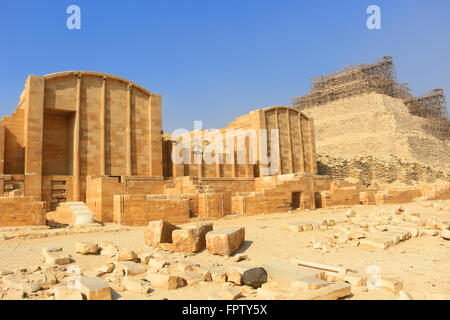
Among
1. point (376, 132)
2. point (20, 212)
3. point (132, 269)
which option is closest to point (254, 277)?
point (132, 269)

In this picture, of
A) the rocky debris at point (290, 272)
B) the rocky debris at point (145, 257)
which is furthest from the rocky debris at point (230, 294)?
the rocky debris at point (145, 257)

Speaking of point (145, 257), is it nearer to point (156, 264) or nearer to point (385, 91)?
point (156, 264)

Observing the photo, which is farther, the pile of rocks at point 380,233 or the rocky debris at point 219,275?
the pile of rocks at point 380,233

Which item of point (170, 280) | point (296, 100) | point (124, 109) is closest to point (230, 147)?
point (124, 109)

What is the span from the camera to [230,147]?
22969 millimetres

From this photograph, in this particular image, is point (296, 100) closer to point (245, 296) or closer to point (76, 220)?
point (76, 220)

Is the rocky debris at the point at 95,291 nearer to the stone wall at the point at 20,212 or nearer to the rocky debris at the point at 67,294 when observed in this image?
the rocky debris at the point at 67,294

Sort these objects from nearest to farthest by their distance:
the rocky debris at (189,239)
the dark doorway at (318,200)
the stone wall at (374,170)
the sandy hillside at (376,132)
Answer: the rocky debris at (189,239) → the dark doorway at (318,200) → the stone wall at (374,170) → the sandy hillside at (376,132)

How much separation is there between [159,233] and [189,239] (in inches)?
31.3

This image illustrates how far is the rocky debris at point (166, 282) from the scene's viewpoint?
446cm

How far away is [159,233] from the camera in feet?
23.2

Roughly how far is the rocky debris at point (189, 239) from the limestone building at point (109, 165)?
487cm

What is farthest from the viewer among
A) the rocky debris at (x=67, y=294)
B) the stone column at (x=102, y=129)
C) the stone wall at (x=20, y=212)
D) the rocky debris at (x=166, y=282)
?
the stone column at (x=102, y=129)

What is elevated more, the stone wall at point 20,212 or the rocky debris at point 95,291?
the stone wall at point 20,212
